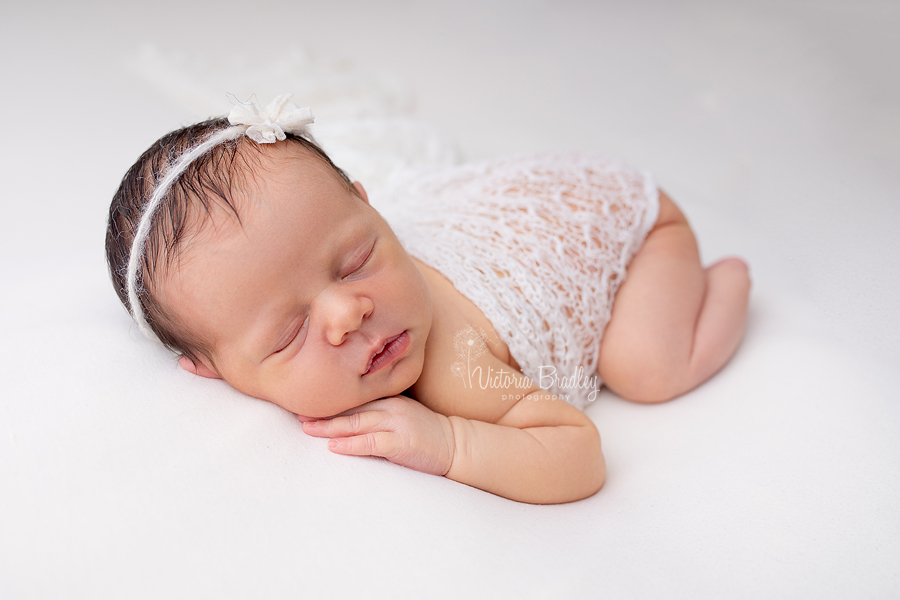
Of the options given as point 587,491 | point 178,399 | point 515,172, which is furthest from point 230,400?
point 515,172

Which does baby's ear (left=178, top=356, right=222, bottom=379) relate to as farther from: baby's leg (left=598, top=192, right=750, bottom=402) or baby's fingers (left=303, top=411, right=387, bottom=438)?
baby's leg (left=598, top=192, right=750, bottom=402)

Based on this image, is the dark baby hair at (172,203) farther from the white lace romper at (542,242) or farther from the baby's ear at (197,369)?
the white lace romper at (542,242)

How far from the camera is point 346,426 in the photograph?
934 mm

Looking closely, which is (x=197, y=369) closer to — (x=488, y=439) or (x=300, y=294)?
(x=300, y=294)

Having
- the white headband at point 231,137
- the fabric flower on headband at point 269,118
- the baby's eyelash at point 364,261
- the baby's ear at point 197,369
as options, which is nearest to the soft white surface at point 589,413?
the baby's ear at point 197,369

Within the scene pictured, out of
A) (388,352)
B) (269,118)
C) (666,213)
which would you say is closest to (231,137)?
(269,118)

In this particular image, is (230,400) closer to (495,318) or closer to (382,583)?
(382,583)

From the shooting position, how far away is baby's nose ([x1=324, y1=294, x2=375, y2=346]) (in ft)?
2.82

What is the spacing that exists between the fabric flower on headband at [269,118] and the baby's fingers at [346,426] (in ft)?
1.44

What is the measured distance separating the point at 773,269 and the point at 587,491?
85 centimetres

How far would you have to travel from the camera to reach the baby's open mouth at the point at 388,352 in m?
0.94

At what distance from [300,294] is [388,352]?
0.16 meters
